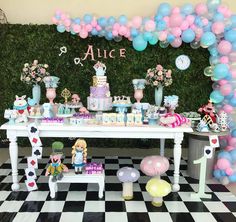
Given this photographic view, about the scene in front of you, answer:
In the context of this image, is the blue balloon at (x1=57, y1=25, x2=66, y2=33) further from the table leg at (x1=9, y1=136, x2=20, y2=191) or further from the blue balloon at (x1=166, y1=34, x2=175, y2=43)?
the table leg at (x1=9, y1=136, x2=20, y2=191)

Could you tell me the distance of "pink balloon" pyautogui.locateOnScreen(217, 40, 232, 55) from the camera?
4621mm

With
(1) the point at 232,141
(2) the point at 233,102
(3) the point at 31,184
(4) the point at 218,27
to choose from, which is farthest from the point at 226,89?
(3) the point at 31,184

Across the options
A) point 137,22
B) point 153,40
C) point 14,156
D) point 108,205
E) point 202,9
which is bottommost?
point 108,205

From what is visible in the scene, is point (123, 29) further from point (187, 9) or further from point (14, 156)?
point (14, 156)

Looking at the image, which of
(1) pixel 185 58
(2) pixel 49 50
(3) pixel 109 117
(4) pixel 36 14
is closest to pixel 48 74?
(2) pixel 49 50

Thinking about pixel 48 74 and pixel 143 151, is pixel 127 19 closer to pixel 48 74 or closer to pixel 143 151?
pixel 48 74

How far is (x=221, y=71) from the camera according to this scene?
4.59 meters

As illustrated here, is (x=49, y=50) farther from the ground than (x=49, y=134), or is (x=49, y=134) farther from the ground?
(x=49, y=50)

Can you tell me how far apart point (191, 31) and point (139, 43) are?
0.79m

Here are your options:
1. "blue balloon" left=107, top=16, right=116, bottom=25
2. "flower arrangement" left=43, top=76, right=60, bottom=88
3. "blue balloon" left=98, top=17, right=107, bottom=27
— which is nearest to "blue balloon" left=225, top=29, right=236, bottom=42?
"blue balloon" left=107, top=16, right=116, bottom=25

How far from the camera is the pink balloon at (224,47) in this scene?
4621mm

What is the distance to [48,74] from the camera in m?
5.07

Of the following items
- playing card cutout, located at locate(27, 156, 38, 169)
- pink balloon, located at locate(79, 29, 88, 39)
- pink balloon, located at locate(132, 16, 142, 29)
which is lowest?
playing card cutout, located at locate(27, 156, 38, 169)

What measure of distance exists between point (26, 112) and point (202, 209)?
248cm
